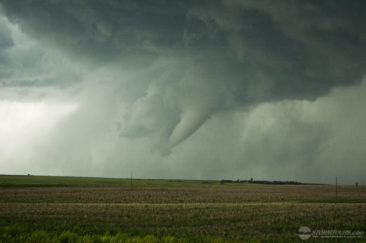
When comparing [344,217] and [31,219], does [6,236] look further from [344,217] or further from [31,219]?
[344,217]

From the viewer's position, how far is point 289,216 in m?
28.5

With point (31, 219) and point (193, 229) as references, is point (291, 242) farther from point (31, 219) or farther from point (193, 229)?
point (31, 219)

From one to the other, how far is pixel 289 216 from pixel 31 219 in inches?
997

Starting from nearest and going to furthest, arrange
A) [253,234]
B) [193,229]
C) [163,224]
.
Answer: [253,234]
[193,229]
[163,224]

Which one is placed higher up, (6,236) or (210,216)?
(6,236)

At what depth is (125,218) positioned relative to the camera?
87.8 ft

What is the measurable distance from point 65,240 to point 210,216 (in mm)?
18754

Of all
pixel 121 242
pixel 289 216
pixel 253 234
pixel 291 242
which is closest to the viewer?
pixel 121 242

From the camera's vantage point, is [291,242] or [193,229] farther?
[193,229]

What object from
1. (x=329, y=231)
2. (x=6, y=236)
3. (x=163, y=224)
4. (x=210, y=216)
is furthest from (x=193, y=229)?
(x=6, y=236)

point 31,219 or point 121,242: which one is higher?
point 121,242

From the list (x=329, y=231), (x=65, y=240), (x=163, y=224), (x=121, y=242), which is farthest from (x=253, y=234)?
(x=65, y=240)

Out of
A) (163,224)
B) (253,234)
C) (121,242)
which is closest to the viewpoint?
(121,242)

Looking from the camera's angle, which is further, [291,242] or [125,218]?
[125,218]
